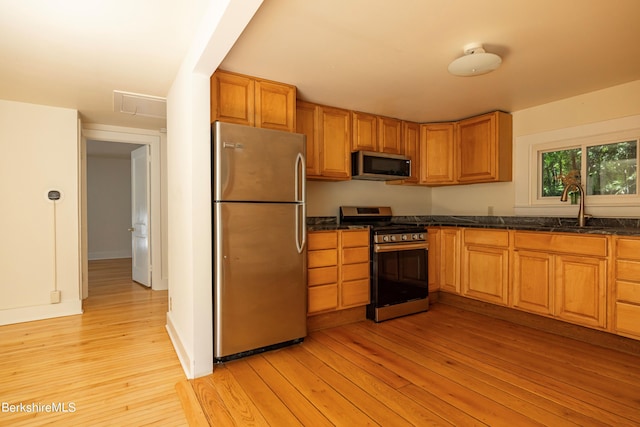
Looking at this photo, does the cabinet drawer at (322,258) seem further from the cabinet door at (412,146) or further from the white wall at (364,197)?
the cabinet door at (412,146)

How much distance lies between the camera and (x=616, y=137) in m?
3.01

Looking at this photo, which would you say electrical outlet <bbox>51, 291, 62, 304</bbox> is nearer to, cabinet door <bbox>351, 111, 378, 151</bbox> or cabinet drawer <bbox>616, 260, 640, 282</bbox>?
cabinet door <bbox>351, 111, 378, 151</bbox>

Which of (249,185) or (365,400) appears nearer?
(365,400)

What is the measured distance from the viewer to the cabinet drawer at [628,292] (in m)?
2.39

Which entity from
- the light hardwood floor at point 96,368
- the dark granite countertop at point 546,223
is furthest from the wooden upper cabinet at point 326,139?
the light hardwood floor at point 96,368

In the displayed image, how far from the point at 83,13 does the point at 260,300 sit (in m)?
2.04

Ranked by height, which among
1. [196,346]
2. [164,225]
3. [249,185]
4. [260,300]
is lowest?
[196,346]

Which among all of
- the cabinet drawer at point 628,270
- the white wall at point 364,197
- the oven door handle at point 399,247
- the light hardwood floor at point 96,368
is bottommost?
the light hardwood floor at point 96,368

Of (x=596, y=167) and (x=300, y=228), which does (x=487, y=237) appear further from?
(x=300, y=228)

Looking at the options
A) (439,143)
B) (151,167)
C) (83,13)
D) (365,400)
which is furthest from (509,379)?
(151,167)

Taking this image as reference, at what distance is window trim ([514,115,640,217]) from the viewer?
2947 millimetres

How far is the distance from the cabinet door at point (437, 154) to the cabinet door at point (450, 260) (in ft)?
2.39

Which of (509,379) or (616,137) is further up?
(616,137)

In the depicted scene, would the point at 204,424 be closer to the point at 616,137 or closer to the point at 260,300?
the point at 260,300
